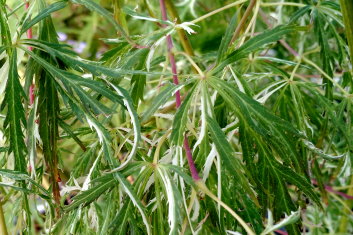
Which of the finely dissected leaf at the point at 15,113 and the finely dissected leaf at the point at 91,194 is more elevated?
the finely dissected leaf at the point at 15,113

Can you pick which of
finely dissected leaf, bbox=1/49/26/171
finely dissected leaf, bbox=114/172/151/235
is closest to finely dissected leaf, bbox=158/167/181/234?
finely dissected leaf, bbox=114/172/151/235

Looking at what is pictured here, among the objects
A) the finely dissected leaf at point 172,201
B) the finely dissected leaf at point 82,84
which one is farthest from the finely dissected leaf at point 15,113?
the finely dissected leaf at point 172,201

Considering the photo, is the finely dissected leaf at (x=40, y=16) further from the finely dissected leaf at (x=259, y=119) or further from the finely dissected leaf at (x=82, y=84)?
the finely dissected leaf at (x=259, y=119)

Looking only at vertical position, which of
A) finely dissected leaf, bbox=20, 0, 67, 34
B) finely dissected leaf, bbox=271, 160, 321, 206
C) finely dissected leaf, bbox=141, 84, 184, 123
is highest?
finely dissected leaf, bbox=20, 0, 67, 34

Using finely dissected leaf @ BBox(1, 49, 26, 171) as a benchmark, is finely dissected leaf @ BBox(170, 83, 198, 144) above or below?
below

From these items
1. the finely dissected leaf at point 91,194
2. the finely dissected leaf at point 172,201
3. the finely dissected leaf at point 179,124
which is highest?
the finely dissected leaf at point 179,124

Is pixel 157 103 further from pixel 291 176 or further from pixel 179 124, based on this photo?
pixel 291 176

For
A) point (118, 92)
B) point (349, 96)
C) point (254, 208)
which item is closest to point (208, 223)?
point (254, 208)

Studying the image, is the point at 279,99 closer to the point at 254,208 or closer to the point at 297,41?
the point at 254,208

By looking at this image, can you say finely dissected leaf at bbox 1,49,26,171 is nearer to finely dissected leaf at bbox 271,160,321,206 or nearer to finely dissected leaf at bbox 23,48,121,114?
finely dissected leaf at bbox 23,48,121,114
